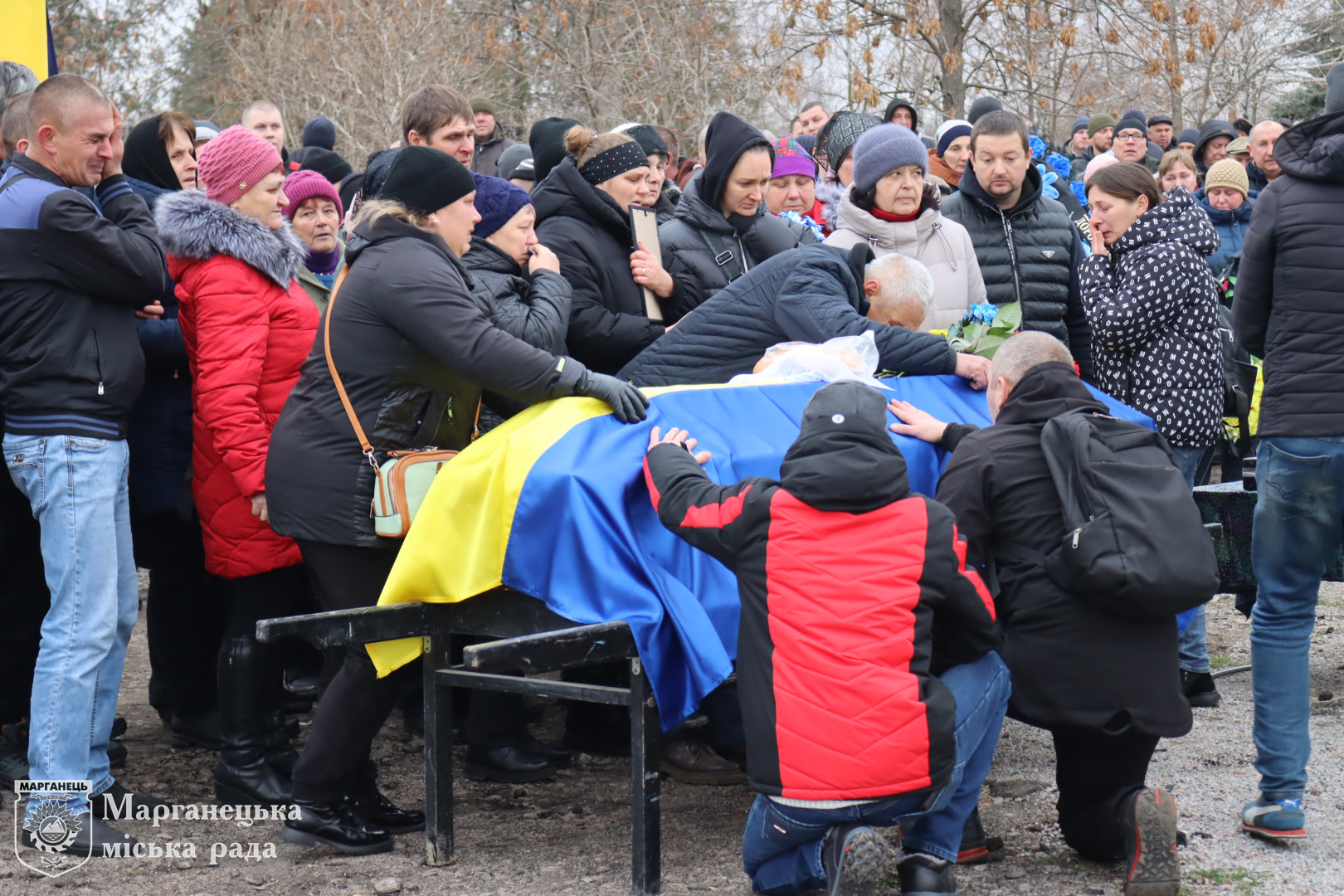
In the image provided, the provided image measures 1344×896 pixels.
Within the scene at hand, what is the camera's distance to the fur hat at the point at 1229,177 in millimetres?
9281

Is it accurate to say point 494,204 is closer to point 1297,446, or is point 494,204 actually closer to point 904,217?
point 904,217

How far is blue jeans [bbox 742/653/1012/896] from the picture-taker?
3391 millimetres

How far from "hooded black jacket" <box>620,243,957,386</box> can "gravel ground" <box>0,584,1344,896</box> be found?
137 cm

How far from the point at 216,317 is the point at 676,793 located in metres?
2.09

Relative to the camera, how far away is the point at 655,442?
12.4 feet

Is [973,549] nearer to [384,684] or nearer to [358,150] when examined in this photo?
[384,684]

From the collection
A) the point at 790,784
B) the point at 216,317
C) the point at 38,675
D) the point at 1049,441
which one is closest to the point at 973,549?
the point at 1049,441

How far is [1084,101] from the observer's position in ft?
64.8

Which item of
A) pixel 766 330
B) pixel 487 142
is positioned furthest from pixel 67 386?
pixel 487 142

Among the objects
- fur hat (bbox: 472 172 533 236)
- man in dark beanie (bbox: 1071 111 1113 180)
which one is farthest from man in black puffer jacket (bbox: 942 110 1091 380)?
man in dark beanie (bbox: 1071 111 1113 180)

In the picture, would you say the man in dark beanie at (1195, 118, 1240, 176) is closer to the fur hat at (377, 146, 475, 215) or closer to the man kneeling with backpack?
the man kneeling with backpack

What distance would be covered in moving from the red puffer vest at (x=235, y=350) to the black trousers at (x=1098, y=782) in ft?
8.13

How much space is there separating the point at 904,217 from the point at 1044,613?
207 cm

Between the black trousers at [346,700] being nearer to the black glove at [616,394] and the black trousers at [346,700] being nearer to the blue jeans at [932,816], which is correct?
the black glove at [616,394]
